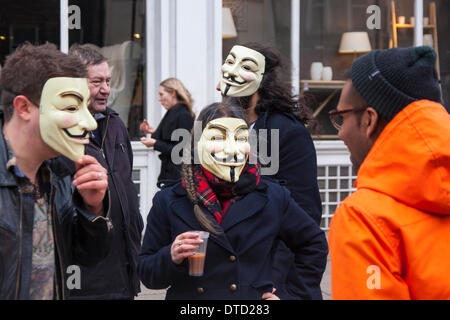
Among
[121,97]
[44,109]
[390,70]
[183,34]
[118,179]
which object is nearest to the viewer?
[390,70]

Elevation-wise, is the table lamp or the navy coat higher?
the table lamp

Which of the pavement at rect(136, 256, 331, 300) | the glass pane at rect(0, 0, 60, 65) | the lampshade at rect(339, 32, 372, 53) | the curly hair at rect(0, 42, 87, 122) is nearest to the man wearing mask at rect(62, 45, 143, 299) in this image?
the curly hair at rect(0, 42, 87, 122)

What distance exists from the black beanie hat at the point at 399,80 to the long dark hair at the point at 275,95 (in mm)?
1965

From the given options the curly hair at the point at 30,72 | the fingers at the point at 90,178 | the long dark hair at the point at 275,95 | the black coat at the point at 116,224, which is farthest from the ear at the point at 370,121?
the black coat at the point at 116,224

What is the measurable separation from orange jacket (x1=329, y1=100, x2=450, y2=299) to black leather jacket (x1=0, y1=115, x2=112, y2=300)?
929 millimetres

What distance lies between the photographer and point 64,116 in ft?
7.46

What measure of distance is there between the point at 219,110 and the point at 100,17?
568 centimetres

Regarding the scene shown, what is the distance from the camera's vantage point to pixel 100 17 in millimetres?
8523

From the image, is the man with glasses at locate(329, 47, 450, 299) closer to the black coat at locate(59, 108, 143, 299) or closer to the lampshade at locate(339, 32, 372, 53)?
the black coat at locate(59, 108, 143, 299)

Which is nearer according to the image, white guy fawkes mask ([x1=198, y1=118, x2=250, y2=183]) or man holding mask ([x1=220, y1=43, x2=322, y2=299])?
white guy fawkes mask ([x1=198, y1=118, x2=250, y2=183])

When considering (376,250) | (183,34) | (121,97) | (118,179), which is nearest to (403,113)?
(376,250)

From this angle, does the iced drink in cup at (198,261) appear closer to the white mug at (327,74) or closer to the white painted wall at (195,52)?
the white painted wall at (195,52)

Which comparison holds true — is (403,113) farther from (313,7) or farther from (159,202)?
(313,7)

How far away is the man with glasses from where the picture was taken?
1.87 m
